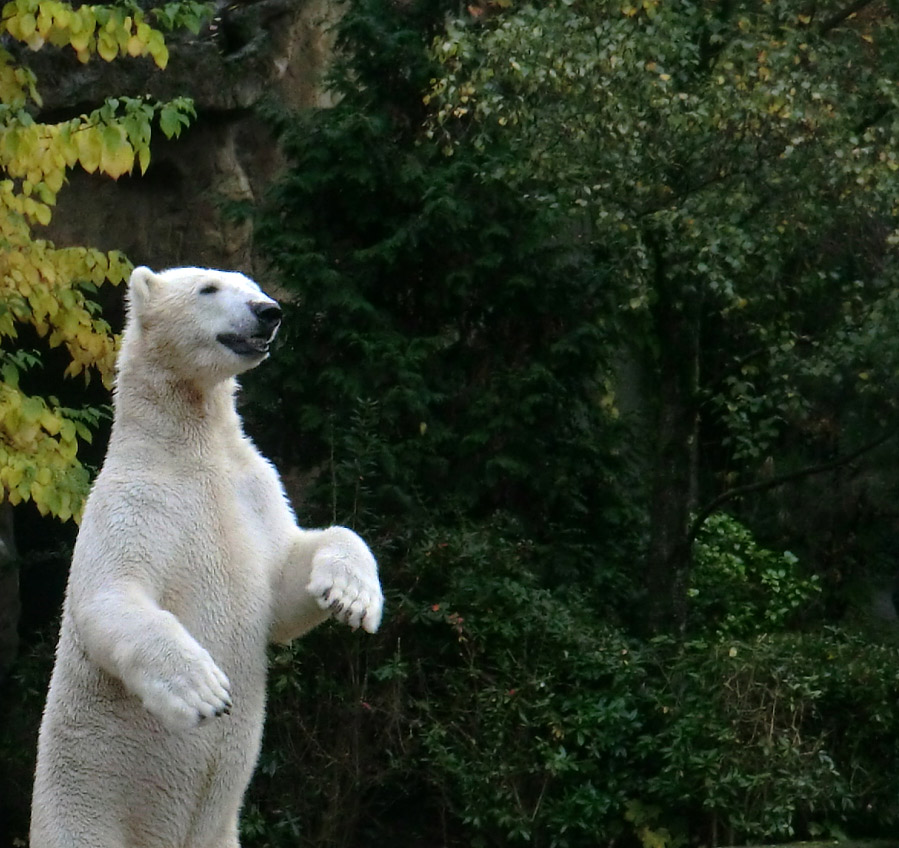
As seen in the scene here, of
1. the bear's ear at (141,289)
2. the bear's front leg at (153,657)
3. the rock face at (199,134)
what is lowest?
the bear's front leg at (153,657)

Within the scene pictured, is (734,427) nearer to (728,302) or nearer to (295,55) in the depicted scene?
(728,302)

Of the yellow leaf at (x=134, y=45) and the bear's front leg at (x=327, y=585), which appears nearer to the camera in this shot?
the bear's front leg at (x=327, y=585)

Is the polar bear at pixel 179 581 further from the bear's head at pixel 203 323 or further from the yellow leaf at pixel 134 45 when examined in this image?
the yellow leaf at pixel 134 45

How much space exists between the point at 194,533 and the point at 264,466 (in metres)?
0.36

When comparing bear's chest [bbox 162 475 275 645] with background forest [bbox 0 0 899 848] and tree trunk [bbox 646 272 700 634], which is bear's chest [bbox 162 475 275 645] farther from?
tree trunk [bbox 646 272 700 634]

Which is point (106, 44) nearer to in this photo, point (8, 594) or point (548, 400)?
point (548, 400)

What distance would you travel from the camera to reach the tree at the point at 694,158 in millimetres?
7676

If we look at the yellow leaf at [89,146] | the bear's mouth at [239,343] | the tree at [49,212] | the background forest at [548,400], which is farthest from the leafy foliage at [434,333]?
the bear's mouth at [239,343]

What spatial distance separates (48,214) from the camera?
6312mm

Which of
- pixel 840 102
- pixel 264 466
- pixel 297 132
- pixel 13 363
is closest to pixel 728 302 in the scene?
pixel 840 102

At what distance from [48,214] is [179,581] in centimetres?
318

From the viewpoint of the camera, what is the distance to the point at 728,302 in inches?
342

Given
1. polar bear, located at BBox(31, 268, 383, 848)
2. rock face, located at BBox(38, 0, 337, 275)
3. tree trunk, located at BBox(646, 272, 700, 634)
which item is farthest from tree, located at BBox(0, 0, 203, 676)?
tree trunk, located at BBox(646, 272, 700, 634)

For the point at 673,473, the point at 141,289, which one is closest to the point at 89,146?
the point at 141,289
